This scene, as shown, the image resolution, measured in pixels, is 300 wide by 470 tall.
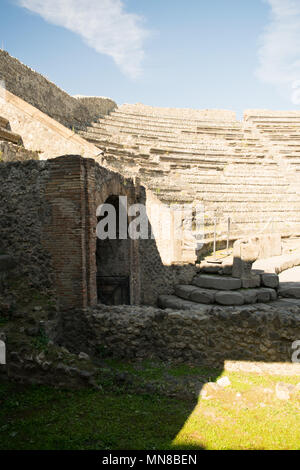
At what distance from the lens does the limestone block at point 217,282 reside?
7.49 m

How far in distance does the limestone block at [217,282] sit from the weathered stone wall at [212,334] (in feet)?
3.67

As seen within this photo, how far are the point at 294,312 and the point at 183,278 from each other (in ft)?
9.28

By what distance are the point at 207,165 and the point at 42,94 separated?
8.73 metres

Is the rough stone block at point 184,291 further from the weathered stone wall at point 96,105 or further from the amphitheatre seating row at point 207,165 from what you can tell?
the weathered stone wall at point 96,105

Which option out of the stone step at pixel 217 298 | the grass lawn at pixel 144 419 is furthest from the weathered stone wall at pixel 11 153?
the grass lawn at pixel 144 419

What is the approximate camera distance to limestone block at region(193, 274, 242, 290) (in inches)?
295

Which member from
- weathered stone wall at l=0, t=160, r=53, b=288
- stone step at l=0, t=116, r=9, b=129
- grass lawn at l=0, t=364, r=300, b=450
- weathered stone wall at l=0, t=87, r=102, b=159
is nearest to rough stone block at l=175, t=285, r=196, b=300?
grass lawn at l=0, t=364, r=300, b=450

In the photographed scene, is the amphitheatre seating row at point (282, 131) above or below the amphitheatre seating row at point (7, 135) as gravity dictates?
above

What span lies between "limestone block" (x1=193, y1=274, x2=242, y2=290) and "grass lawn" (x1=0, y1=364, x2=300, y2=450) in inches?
115

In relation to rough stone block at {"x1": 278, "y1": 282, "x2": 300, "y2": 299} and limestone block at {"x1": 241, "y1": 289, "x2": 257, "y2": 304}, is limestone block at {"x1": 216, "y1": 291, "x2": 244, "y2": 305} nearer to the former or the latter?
limestone block at {"x1": 241, "y1": 289, "x2": 257, "y2": 304}

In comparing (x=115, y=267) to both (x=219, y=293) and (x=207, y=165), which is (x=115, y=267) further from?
(x=207, y=165)

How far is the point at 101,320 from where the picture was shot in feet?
19.2

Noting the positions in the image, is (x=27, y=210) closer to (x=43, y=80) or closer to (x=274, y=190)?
(x=43, y=80)
